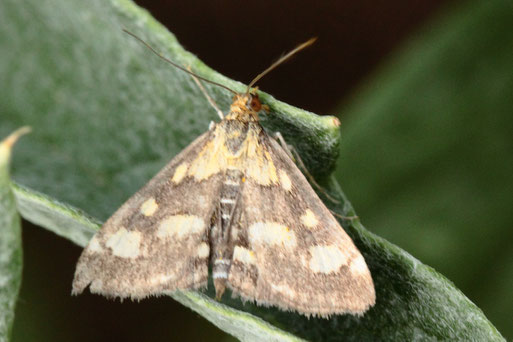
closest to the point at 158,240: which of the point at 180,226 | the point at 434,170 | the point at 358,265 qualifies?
the point at 180,226

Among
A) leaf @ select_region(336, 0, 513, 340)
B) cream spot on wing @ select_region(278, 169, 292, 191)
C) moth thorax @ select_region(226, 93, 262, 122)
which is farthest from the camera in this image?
leaf @ select_region(336, 0, 513, 340)

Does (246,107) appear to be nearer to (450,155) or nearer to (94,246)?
(94,246)

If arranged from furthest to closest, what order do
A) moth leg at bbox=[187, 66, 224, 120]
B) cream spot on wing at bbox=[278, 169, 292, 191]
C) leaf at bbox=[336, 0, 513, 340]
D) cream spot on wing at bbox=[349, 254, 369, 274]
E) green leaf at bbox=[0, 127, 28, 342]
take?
leaf at bbox=[336, 0, 513, 340] → cream spot on wing at bbox=[278, 169, 292, 191] → moth leg at bbox=[187, 66, 224, 120] → cream spot on wing at bbox=[349, 254, 369, 274] → green leaf at bbox=[0, 127, 28, 342]

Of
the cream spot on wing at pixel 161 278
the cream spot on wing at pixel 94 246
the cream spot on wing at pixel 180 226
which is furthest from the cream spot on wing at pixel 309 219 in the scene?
the cream spot on wing at pixel 94 246

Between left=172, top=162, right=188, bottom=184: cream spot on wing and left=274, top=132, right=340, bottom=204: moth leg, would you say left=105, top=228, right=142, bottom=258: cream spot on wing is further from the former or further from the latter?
left=274, top=132, right=340, bottom=204: moth leg

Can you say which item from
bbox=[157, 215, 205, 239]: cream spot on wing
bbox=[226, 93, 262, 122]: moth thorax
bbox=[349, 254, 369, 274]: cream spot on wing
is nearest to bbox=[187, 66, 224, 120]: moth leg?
bbox=[226, 93, 262, 122]: moth thorax

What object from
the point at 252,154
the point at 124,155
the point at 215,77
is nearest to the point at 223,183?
the point at 252,154
